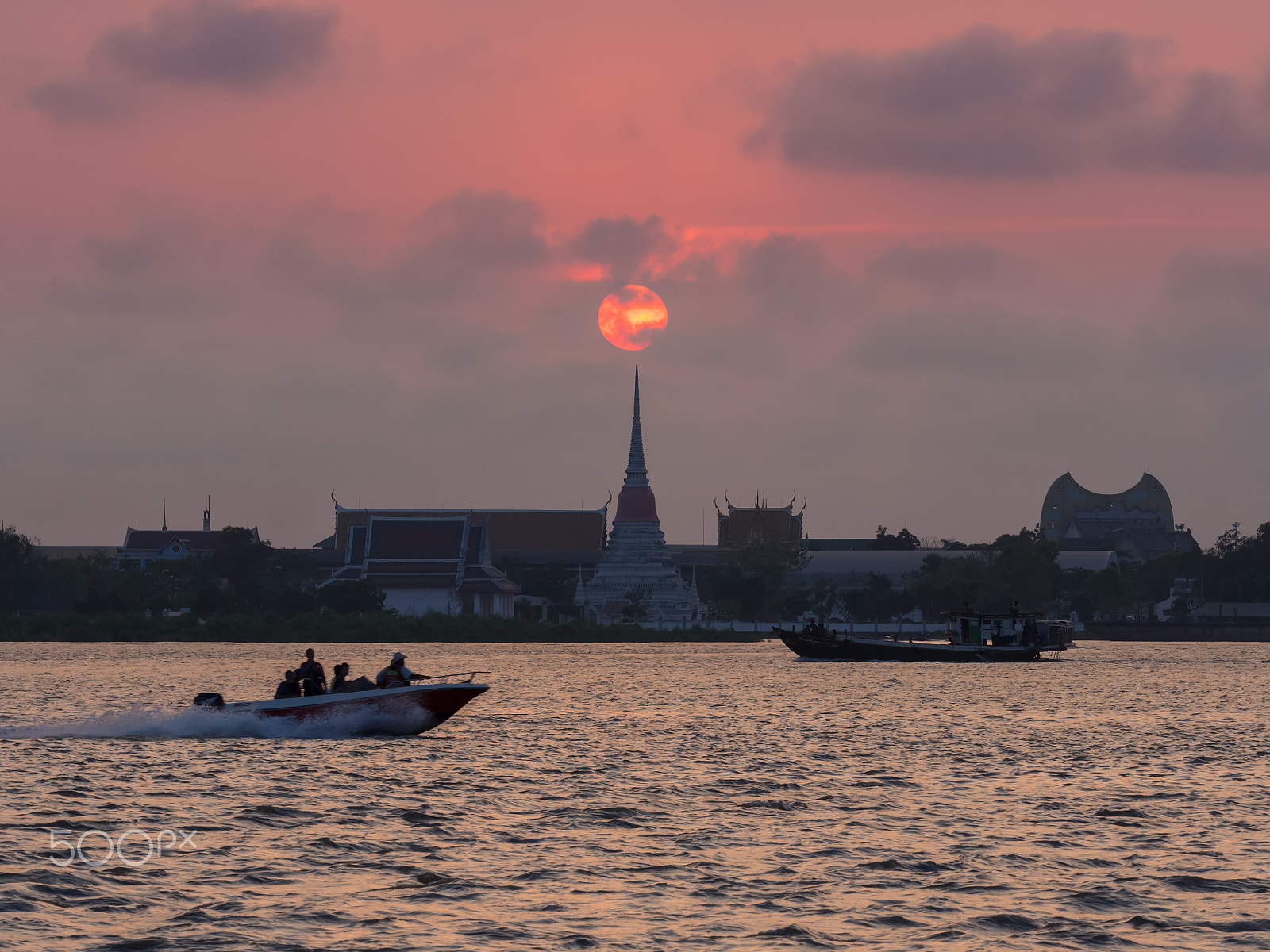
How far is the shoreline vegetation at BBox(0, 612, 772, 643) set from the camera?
14488cm

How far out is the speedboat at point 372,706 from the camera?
4203 centimetres

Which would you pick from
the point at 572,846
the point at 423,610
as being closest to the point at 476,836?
the point at 572,846

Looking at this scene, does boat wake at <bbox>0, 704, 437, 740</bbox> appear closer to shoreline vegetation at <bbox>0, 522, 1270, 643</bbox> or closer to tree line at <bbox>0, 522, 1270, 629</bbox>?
shoreline vegetation at <bbox>0, 522, 1270, 643</bbox>

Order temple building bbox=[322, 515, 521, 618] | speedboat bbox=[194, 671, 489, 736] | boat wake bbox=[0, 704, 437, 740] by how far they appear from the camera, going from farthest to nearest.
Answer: temple building bbox=[322, 515, 521, 618] → boat wake bbox=[0, 704, 437, 740] → speedboat bbox=[194, 671, 489, 736]

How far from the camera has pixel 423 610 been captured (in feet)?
618

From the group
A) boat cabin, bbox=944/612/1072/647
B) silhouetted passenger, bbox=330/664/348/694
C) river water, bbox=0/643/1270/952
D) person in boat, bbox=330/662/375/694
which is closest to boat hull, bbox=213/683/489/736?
person in boat, bbox=330/662/375/694

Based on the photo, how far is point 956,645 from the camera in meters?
→ 116

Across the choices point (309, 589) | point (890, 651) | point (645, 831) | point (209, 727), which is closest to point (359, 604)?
point (309, 589)

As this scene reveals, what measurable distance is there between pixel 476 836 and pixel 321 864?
339cm

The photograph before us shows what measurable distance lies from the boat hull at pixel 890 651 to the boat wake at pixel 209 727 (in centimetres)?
7178

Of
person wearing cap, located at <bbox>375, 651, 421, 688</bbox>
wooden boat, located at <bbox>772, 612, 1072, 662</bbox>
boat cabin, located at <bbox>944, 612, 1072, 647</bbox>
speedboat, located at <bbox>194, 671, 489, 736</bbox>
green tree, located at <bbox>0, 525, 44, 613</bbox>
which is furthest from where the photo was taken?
green tree, located at <bbox>0, 525, 44, 613</bbox>

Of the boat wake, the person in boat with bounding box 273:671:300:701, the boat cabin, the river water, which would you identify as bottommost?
the river water

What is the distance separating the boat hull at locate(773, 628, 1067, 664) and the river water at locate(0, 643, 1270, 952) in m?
56.4

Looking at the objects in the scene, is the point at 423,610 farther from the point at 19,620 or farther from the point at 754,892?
the point at 754,892
